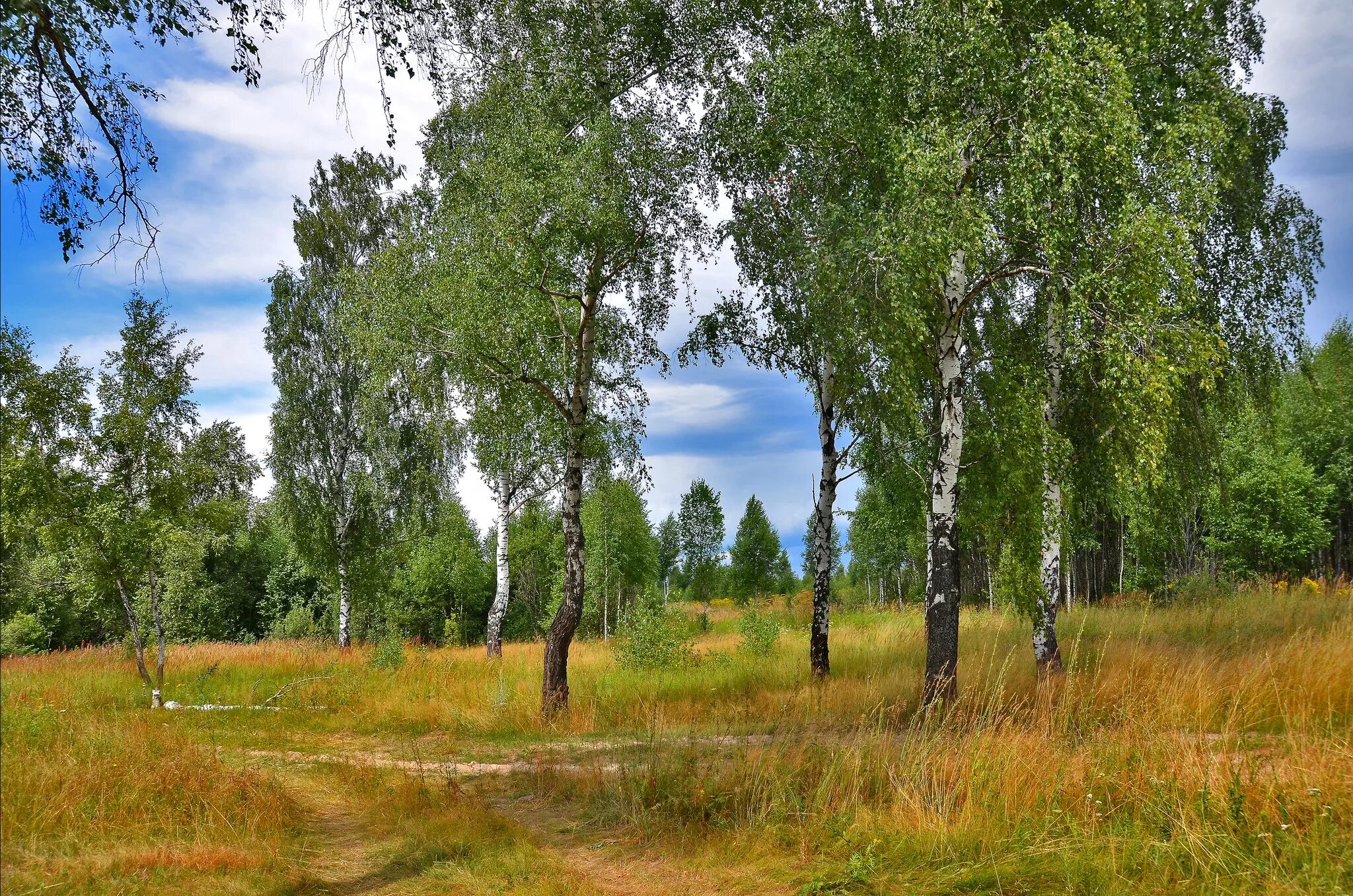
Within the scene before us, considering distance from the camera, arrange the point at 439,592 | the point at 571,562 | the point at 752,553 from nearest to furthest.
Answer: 1. the point at 571,562
2. the point at 439,592
3. the point at 752,553

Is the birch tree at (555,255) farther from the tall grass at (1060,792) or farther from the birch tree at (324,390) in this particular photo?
the birch tree at (324,390)

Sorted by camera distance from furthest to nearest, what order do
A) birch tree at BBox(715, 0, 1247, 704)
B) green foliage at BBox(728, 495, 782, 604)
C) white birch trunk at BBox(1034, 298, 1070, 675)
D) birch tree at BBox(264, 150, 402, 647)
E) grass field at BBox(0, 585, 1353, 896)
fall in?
green foliage at BBox(728, 495, 782, 604)
birch tree at BBox(264, 150, 402, 647)
white birch trunk at BBox(1034, 298, 1070, 675)
birch tree at BBox(715, 0, 1247, 704)
grass field at BBox(0, 585, 1353, 896)

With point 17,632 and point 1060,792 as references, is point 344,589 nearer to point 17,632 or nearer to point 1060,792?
point 17,632

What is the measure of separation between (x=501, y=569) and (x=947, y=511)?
12.8 meters

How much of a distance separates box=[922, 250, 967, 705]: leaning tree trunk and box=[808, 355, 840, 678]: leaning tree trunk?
147 inches

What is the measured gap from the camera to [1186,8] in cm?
977

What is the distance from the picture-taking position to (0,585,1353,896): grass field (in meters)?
4.37

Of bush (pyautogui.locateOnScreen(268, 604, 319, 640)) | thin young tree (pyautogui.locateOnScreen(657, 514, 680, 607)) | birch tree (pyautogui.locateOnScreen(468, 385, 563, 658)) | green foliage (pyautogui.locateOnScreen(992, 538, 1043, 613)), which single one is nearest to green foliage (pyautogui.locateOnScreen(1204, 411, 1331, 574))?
green foliage (pyautogui.locateOnScreen(992, 538, 1043, 613))

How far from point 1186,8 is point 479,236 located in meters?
10.8

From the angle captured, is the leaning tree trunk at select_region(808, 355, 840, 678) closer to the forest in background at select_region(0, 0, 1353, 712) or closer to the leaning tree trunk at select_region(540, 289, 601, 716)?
the forest in background at select_region(0, 0, 1353, 712)

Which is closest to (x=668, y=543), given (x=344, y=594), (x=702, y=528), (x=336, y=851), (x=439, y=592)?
(x=702, y=528)

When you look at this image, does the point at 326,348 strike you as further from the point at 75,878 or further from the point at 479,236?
the point at 75,878

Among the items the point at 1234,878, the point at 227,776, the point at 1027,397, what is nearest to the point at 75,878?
the point at 227,776

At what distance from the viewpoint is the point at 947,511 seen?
8633mm
